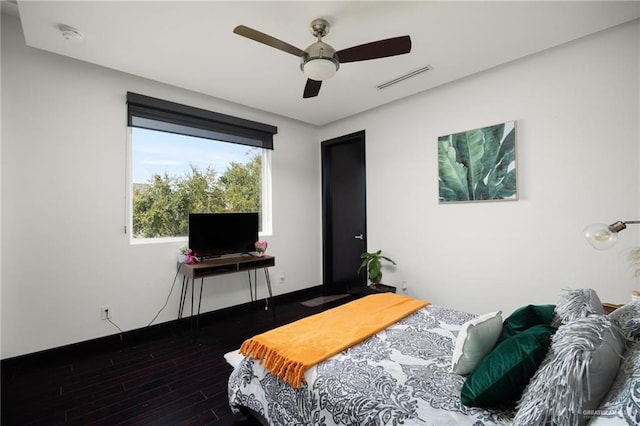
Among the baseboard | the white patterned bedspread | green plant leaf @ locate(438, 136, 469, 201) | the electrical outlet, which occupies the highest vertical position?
green plant leaf @ locate(438, 136, 469, 201)

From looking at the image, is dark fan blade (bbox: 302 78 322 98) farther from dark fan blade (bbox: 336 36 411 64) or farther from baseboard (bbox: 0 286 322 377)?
baseboard (bbox: 0 286 322 377)

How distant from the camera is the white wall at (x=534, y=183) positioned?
2.25 m

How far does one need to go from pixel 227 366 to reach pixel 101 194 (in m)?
2.08

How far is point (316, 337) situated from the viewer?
1.72m

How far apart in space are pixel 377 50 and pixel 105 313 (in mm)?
3425

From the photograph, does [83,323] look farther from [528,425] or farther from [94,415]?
[528,425]

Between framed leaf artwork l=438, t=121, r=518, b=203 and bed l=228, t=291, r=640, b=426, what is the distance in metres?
1.64

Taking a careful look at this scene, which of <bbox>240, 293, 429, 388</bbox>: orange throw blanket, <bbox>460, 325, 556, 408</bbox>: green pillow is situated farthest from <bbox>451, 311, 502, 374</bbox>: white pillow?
<bbox>240, 293, 429, 388</bbox>: orange throw blanket

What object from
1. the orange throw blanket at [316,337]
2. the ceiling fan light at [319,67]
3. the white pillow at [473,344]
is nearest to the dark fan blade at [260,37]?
the ceiling fan light at [319,67]

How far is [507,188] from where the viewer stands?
2.76m

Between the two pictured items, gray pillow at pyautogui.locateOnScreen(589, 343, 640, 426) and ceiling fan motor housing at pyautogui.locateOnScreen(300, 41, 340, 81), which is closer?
gray pillow at pyautogui.locateOnScreen(589, 343, 640, 426)

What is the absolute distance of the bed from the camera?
88 centimetres

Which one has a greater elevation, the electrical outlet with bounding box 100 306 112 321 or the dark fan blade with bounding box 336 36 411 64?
the dark fan blade with bounding box 336 36 411 64

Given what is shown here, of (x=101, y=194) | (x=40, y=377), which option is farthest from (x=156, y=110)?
(x=40, y=377)
